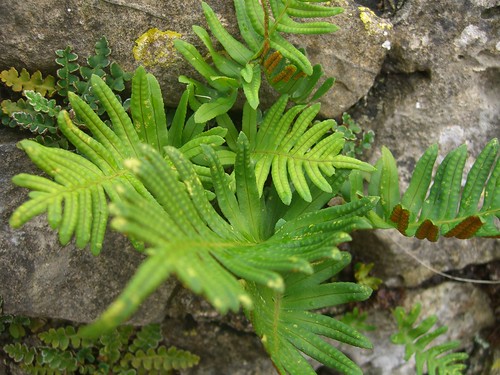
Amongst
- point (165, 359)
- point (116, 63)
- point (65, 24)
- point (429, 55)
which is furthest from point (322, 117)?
point (165, 359)

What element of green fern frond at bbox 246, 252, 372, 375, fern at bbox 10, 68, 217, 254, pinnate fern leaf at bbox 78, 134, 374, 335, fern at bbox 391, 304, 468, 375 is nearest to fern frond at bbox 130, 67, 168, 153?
fern at bbox 10, 68, 217, 254

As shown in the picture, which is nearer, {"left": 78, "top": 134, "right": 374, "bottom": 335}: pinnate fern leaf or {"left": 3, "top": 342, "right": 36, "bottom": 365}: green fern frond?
{"left": 78, "top": 134, "right": 374, "bottom": 335}: pinnate fern leaf

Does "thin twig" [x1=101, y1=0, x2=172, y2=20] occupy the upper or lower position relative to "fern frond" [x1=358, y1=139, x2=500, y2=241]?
upper

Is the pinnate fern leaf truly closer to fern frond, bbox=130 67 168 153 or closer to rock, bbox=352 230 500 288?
fern frond, bbox=130 67 168 153

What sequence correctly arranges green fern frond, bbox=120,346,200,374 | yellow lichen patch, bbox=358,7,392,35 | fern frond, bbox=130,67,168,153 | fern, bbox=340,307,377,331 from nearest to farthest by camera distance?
fern frond, bbox=130,67,168,153, yellow lichen patch, bbox=358,7,392,35, green fern frond, bbox=120,346,200,374, fern, bbox=340,307,377,331

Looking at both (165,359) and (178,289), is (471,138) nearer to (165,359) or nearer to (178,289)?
(178,289)

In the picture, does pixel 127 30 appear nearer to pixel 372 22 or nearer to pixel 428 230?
pixel 372 22

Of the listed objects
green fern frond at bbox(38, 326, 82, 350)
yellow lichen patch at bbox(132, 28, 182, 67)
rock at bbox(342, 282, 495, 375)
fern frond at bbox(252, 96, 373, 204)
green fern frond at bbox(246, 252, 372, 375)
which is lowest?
green fern frond at bbox(38, 326, 82, 350)
